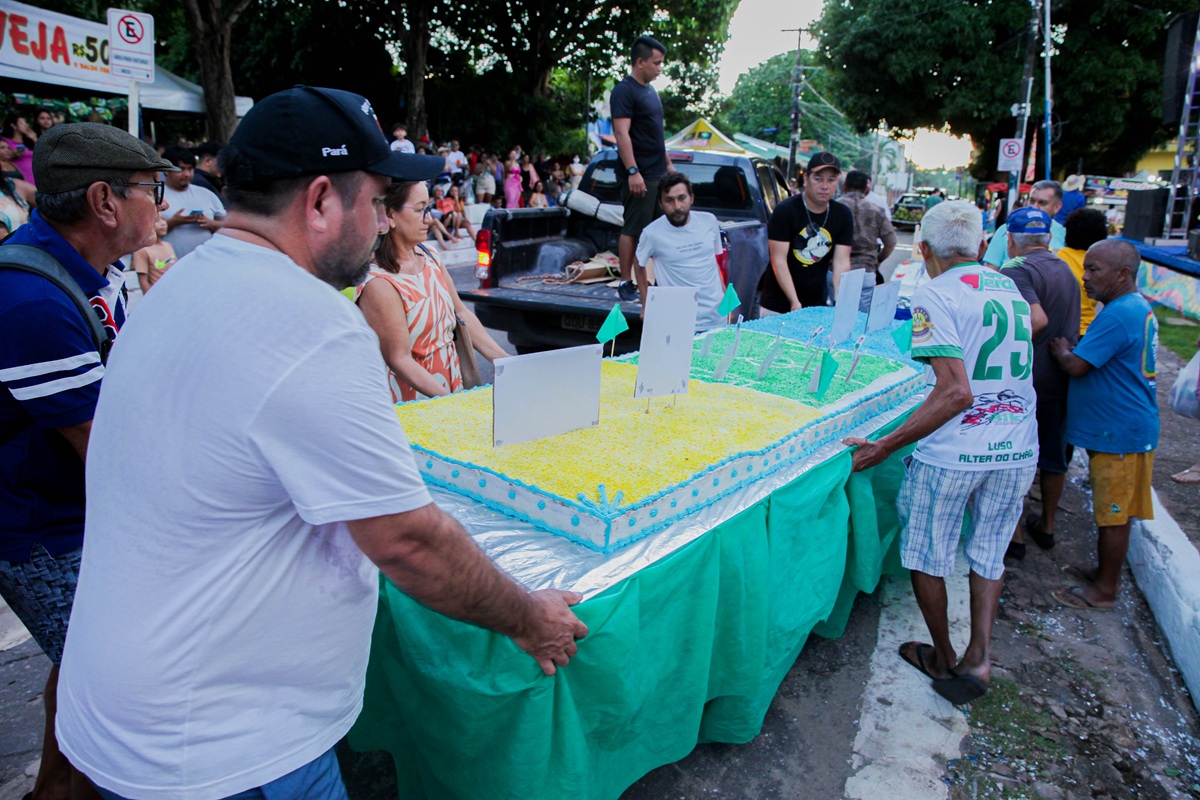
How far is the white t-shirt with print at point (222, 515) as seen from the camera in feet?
3.37

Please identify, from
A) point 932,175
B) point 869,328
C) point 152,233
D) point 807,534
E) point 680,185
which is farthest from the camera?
point 932,175

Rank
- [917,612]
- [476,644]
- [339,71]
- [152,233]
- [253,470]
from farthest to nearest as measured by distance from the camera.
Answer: [339,71] → [917,612] → [152,233] → [476,644] → [253,470]

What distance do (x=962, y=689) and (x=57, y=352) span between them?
3148 millimetres

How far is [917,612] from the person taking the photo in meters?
3.58

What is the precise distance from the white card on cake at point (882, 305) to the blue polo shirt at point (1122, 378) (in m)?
0.94

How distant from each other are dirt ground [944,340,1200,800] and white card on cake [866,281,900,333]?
150 cm

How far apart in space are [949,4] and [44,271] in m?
29.9

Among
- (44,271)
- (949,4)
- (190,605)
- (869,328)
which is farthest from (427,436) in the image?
(949,4)

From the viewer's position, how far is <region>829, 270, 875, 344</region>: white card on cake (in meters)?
3.68

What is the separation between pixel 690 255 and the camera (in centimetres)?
488

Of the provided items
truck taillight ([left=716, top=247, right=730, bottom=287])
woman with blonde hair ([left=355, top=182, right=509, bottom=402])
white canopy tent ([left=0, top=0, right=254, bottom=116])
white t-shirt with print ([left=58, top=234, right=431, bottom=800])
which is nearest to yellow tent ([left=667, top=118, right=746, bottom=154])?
white canopy tent ([left=0, top=0, right=254, bottom=116])

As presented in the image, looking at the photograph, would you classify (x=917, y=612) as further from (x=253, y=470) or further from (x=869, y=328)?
(x=253, y=470)

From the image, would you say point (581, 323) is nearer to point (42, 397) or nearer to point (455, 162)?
point (42, 397)

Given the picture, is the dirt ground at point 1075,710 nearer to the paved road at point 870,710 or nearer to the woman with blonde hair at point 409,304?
the paved road at point 870,710
